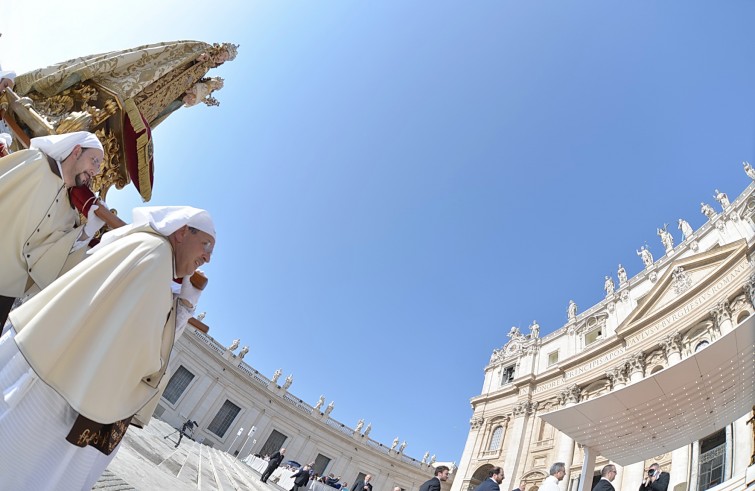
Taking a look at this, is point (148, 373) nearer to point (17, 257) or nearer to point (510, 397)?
point (17, 257)

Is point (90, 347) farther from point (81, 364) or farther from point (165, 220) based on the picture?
point (165, 220)

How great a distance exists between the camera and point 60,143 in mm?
2484

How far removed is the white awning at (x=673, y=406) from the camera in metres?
6.86

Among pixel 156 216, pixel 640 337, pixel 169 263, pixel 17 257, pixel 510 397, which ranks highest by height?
pixel 640 337

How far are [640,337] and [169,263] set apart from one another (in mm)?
24426

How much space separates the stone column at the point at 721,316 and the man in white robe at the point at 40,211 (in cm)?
2138

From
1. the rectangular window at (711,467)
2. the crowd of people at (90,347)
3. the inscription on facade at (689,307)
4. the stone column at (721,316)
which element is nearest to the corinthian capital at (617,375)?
the inscription on facade at (689,307)

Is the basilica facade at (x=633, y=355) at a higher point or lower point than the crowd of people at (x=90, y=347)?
higher

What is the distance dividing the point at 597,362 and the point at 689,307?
6042mm

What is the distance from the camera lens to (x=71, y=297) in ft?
4.73

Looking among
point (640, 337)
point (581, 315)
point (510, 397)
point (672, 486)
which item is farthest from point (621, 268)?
point (672, 486)

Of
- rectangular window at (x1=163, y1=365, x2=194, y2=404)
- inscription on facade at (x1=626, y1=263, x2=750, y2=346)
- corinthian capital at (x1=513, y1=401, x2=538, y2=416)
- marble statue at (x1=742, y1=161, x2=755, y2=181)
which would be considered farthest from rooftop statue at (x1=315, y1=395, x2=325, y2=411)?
marble statue at (x1=742, y1=161, x2=755, y2=181)

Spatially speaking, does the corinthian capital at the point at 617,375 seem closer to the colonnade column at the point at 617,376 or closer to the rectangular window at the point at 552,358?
the colonnade column at the point at 617,376

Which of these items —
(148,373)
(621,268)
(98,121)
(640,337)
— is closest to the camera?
(148,373)
